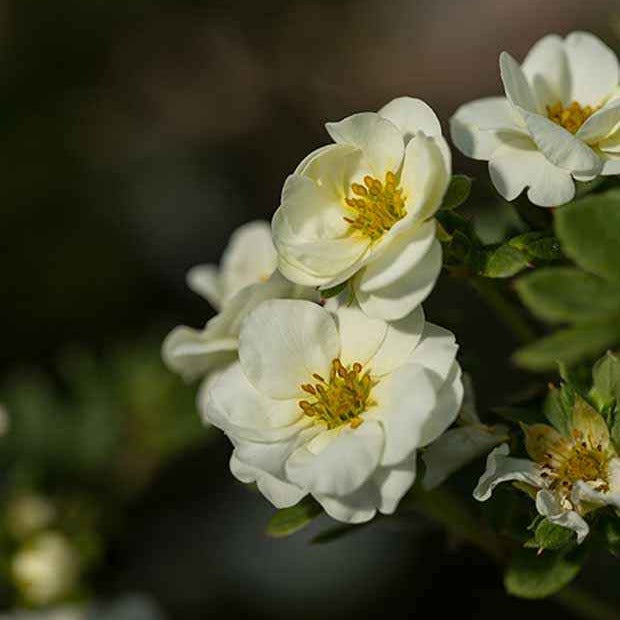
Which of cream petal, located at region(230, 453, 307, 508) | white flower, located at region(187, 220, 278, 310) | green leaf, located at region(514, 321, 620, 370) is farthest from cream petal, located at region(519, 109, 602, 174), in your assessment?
white flower, located at region(187, 220, 278, 310)

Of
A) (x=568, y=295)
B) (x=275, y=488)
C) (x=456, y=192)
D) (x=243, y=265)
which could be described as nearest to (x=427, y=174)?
(x=456, y=192)

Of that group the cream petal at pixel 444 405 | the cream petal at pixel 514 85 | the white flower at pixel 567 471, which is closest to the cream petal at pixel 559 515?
the white flower at pixel 567 471

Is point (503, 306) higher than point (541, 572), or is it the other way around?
point (503, 306)

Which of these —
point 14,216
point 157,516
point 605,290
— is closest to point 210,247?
point 14,216

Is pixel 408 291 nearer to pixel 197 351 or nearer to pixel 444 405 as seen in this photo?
pixel 444 405

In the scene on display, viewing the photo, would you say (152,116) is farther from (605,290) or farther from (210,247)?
(605,290)

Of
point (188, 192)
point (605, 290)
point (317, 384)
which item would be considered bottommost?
point (188, 192)
